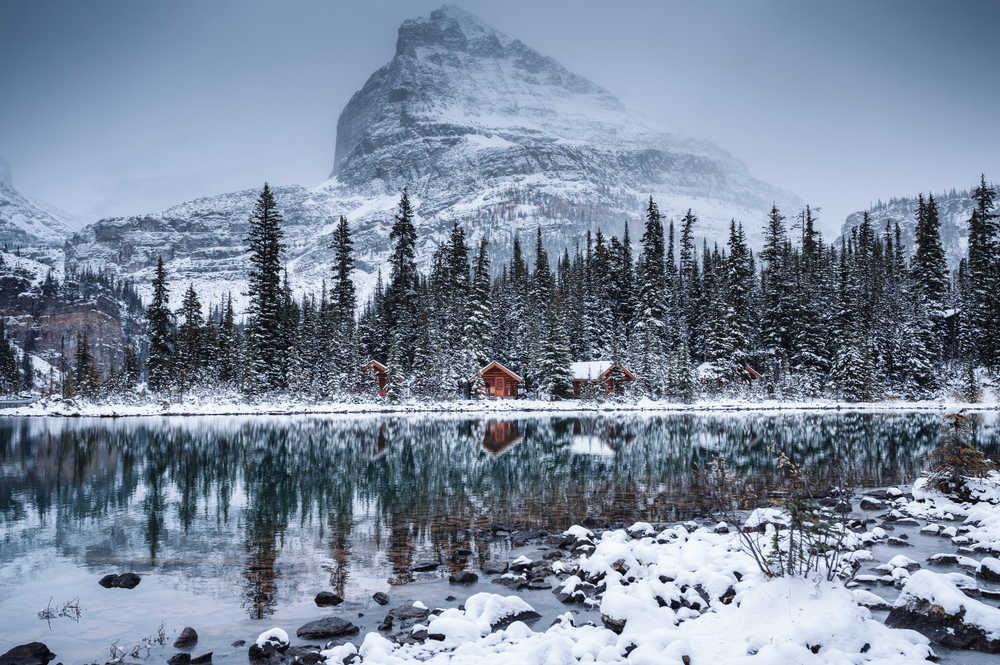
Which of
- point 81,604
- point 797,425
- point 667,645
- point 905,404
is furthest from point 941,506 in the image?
point 905,404

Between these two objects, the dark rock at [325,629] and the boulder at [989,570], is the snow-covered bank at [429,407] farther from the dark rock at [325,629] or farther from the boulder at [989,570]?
the boulder at [989,570]

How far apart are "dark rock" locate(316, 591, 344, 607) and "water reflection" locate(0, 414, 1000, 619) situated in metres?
0.52

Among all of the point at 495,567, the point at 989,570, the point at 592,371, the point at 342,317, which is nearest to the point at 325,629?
the point at 495,567

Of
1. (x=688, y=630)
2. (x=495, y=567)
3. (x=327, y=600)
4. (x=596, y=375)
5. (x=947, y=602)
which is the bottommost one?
(x=495, y=567)

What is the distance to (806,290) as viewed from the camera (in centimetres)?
6969

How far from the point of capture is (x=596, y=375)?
6769 cm

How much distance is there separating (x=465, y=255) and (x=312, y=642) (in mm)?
71650

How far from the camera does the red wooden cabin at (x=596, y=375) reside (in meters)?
66.0

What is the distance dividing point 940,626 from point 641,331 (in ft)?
220

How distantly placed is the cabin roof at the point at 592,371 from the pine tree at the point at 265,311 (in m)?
30.8

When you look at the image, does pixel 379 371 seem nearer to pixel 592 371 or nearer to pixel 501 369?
pixel 501 369

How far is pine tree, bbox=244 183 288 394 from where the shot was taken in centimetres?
5825

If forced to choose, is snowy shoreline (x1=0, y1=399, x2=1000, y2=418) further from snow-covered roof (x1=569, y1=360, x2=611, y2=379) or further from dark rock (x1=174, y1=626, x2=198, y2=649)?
dark rock (x1=174, y1=626, x2=198, y2=649)

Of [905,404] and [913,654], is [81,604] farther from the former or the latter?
[905,404]
